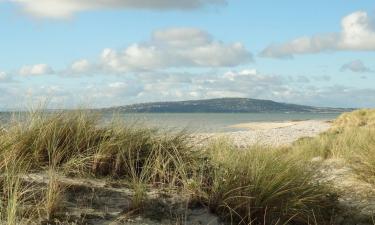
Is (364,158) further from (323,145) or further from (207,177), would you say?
(323,145)

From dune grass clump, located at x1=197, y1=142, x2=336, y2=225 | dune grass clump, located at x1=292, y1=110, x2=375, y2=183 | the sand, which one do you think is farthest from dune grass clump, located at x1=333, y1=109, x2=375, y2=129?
dune grass clump, located at x1=197, y1=142, x2=336, y2=225

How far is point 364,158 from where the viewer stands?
734cm

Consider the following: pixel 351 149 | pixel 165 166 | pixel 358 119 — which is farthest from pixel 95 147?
pixel 358 119

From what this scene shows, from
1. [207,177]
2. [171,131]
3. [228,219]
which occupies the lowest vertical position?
[228,219]

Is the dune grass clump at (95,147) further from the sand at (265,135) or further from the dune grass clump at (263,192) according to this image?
the sand at (265,135)

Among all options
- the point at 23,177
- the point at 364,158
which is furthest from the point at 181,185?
the point at 364,158

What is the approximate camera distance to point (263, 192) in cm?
502

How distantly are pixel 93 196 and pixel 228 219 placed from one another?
1.23 m

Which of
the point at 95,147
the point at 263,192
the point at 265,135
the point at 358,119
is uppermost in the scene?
the point at 95,147

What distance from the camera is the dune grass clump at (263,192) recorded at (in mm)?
4871

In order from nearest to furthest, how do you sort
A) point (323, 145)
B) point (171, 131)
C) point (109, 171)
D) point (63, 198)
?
1. point (63, 198)
2. point (109, 171)
3. point (171, 131)
4. point (323, 145)

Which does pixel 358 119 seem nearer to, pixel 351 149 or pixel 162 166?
pixel 351 149

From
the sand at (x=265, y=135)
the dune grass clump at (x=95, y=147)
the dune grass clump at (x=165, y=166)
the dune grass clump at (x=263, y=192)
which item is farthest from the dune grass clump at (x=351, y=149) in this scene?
the dune grass clump at (x=95, y=147)

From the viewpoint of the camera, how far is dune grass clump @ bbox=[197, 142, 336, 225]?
4.87 meters
